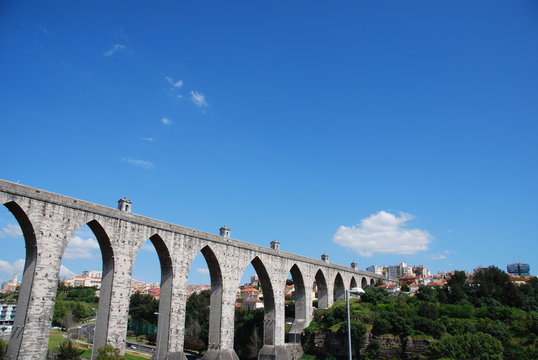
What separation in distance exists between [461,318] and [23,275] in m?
36.9

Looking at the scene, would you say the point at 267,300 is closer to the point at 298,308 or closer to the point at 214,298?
the point at 298,308

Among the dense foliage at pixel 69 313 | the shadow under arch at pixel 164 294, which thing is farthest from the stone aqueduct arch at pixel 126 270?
the dense foliage at pixel 69 313

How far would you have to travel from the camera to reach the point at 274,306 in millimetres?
39875

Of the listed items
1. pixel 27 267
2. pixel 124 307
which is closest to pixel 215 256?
pixel 124 307

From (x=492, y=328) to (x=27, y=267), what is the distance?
34.7 m

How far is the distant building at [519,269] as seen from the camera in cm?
13912

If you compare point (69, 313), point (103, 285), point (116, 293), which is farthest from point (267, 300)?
point (69, 313)

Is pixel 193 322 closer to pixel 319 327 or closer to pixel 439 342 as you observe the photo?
pixel 319 327

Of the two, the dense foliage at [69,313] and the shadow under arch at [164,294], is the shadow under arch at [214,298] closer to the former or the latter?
the shadow under arch at [164,294]

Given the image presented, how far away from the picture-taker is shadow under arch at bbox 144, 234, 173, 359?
2850cm

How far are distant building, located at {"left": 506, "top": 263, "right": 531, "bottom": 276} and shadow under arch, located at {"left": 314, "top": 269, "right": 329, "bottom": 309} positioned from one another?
119441 millimetres

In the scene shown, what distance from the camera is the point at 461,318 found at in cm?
3919

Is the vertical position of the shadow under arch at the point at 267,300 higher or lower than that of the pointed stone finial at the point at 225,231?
lower

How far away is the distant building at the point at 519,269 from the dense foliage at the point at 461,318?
103m
